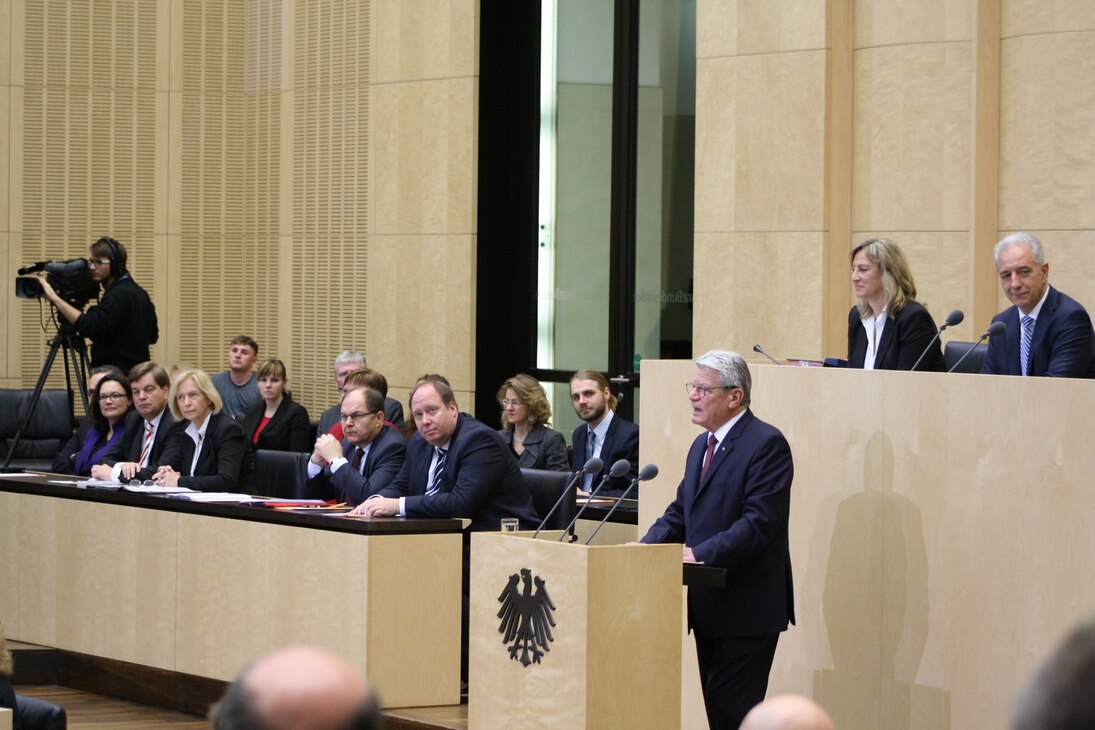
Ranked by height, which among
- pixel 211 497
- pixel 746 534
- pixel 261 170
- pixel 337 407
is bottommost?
pixel 211 497

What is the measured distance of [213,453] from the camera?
26.2ft

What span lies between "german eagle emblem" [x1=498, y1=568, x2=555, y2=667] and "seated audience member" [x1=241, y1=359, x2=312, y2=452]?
16.9 feet

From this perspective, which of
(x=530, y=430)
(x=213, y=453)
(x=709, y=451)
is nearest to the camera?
(x=709, y=451)

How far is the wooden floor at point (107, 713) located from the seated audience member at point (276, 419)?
2.69 m

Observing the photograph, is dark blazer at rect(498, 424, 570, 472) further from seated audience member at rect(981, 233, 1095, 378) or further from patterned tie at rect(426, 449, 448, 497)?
seated audience member at rect(981, 233, 1095, 378)

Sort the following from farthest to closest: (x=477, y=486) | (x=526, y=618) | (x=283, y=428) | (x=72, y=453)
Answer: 1. (x=283, y=428)
2. (x=72, y=453)
3. (x=477, y=486)
4. (x=526, y=618)

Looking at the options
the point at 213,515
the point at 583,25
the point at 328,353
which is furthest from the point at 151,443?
the point at 583,25

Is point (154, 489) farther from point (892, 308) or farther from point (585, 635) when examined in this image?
point (892, 308)

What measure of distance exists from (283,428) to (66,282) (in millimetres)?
1548

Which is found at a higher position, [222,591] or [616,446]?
[616,446]

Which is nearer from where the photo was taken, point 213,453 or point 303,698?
point 303,698

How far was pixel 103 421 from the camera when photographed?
8.56m

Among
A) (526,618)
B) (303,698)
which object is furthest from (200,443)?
(303,698)

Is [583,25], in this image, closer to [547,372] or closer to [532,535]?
[547,372]
